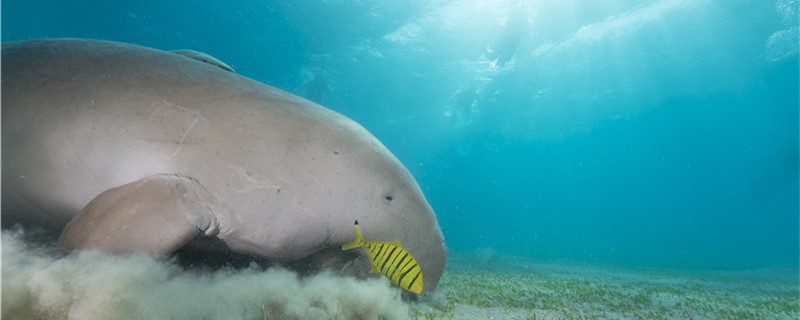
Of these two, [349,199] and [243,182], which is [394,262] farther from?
[243,182]

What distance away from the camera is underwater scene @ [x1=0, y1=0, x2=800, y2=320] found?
220 centimetres

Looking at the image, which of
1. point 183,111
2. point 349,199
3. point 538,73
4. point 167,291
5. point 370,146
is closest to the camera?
point 167,291

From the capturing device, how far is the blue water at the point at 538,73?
28219mm

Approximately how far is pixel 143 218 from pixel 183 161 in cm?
54

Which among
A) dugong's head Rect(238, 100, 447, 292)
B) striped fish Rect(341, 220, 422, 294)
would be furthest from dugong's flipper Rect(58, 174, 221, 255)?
striped fish Rect(341, 220, 422, 294)

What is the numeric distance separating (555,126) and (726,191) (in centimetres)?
6188

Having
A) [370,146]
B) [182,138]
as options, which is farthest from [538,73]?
[182,138]

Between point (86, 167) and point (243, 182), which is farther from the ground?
point (243, 182)

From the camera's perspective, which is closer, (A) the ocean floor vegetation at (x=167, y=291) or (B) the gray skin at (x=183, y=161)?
(A) the ocean floor vegetation at (x=167, y=291)

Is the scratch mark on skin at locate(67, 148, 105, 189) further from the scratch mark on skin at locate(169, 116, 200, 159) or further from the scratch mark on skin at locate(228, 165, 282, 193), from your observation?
the scratch mark on skin at locate(228, 165, 282, 193)

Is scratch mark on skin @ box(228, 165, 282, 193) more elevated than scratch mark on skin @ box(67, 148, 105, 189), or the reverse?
scratch mark on skin @ box(228, 165, 282, 193)

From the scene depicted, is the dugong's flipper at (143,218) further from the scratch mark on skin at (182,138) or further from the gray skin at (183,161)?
the scratch mark on skin at (182,138)

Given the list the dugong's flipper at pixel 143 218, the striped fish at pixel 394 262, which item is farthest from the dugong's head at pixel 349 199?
the dugong's flipper at pixel 143 218

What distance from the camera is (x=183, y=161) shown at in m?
2.39
